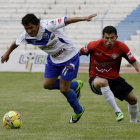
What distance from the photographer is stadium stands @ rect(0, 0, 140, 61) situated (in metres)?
24.4

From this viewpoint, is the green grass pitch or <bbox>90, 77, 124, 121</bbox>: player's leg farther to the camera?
<bbox>90, 77, 124, 121</bbox>: player's leg

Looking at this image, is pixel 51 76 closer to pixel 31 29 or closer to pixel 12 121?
pixel 31 29

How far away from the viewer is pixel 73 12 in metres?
26.1

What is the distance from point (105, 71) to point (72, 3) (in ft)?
67.9

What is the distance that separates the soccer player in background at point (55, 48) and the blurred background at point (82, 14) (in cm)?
1531

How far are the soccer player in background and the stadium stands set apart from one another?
16.9 meters

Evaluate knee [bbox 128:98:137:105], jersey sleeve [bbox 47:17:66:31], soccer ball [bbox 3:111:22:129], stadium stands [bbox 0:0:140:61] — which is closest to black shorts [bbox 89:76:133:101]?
knee [bbox 128:98:137:105]

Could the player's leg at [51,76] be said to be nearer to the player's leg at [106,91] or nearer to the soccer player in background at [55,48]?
the soccer player in background at [55,48]

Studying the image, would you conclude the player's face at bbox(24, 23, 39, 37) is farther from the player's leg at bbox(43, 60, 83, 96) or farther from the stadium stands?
the stadium stands

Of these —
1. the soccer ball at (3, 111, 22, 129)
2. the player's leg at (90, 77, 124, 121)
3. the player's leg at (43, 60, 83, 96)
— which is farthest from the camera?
the player's leg at (43, 60, 83, 96)

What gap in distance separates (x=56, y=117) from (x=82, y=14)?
62.4 ft

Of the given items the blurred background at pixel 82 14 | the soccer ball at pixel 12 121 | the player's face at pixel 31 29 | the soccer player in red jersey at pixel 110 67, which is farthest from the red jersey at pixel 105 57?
the blurred background at pixel 82 14

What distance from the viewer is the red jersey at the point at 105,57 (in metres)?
6.64

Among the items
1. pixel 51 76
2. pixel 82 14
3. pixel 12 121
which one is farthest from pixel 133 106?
pixel 82 14
